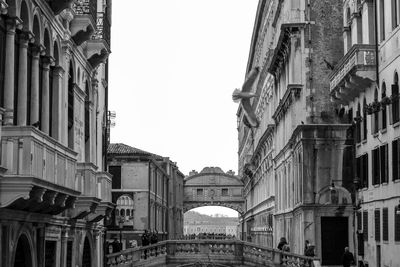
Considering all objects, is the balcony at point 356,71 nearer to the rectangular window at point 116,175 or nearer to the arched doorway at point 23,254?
the arched doorway at point 23,254

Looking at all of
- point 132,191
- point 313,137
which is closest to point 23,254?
point 313,137

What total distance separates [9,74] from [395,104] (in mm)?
15384

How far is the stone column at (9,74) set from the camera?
2123 centimetres

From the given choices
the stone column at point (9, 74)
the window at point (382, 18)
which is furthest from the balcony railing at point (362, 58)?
the stone column at point (9, 74)

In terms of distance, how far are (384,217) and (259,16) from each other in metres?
49.9

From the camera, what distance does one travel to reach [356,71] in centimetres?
3631

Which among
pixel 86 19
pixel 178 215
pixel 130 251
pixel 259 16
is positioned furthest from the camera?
pixel 178 215

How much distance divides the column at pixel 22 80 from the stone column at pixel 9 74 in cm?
104

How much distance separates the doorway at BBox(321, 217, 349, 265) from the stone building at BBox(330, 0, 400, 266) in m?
4.19

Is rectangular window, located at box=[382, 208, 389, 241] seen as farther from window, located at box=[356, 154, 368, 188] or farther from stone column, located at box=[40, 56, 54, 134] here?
stone column, located at box=[40, 56, 54, 134]

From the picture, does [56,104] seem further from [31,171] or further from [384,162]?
[384,162]

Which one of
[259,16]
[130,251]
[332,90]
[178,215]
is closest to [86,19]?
[130,251]

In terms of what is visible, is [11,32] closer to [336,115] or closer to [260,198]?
[336,115]

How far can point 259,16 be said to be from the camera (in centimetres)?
8225
